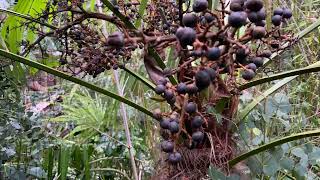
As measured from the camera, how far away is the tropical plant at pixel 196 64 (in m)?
0.68

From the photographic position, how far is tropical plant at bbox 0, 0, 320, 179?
676mm

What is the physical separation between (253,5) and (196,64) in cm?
Answer: 23

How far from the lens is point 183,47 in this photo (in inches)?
26.8

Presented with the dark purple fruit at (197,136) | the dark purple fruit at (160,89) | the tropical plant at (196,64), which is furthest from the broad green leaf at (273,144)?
the dark purple fruit at (160,89)

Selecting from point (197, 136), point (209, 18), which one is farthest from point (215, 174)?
point (209, 18)

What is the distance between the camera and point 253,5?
2.18ft

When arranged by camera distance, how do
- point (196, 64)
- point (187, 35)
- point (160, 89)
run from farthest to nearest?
1. point (196, 64)
2. point (160, 89)
3. point (187, 35)

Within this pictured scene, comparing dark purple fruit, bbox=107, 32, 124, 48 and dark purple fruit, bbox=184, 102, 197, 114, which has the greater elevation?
dark purple fruit, bbox=107, 32, 124, 48

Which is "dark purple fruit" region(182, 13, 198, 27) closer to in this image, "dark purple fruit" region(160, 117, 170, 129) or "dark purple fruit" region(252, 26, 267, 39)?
"dark purple fruit" region(252, 26, 267, 39)

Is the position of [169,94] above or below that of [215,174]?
above

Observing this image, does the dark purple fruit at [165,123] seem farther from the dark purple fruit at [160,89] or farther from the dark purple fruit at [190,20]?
the dark purple fruit at [190,20]

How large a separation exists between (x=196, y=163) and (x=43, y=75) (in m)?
1.81

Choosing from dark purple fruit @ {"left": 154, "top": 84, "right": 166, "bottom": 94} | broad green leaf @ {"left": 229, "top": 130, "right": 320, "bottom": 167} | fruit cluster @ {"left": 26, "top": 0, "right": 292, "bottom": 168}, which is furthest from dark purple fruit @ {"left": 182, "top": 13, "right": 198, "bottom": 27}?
broad green leaf @ {"left": 229, "top": 130, "right": 320, "bottom": 167}

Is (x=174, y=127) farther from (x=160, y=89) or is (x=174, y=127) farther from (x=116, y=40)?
(x=116, y=40)
